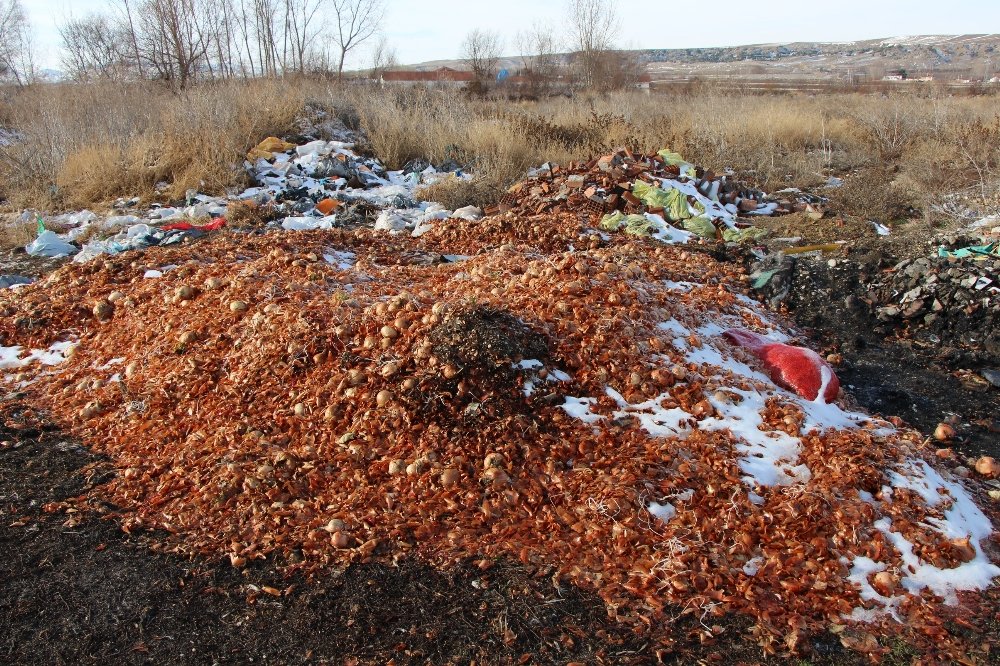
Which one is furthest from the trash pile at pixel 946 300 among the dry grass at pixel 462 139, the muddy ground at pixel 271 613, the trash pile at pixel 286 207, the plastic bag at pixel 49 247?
the plastic bag at pixel 49 247

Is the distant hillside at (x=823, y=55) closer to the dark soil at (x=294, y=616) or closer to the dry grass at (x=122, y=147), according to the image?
the dry grass at (x=122, y=147)

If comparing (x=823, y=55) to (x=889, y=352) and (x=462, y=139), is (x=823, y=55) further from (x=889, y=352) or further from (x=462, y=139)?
(x=889, y=352)

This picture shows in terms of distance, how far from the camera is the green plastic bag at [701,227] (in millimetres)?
6357

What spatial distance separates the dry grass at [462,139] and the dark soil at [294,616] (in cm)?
556

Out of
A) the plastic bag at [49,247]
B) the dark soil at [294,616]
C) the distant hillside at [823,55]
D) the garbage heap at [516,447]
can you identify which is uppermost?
the distant hillside at [823,55]

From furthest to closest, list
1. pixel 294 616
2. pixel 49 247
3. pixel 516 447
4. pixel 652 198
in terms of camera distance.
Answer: pixel 652 198, pixel 49 247, pixel 516 447, pixel 294 616

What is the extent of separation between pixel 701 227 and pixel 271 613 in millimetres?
5411

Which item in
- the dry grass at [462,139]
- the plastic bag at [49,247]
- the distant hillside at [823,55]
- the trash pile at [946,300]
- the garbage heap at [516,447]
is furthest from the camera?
the distant hillside at [823,55]

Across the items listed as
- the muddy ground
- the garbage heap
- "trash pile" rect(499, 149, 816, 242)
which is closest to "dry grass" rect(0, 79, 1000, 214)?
"trash pile" rect(499, 149, 816, 242)

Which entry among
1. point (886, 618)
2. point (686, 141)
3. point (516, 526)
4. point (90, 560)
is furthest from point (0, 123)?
point (886, 618)

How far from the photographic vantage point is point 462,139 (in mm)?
9445

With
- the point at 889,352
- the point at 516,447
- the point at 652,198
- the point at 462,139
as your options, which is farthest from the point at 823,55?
the point at 516,447

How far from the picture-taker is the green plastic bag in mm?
6357

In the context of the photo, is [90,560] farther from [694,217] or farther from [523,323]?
[694,217]
